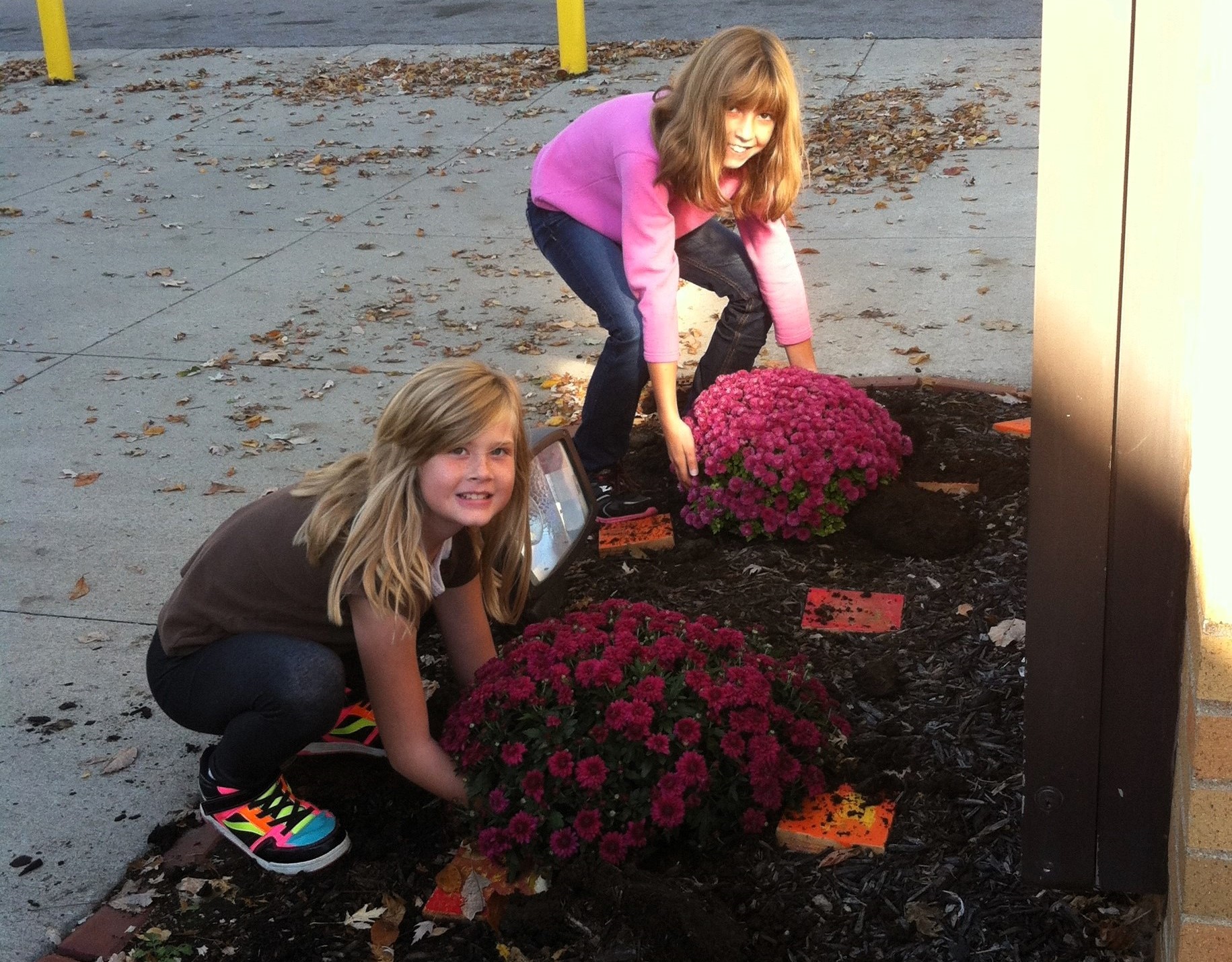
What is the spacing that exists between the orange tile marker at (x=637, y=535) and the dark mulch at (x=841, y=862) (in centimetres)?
15

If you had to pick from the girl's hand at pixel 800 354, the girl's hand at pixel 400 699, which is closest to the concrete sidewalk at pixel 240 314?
the girl's hand at pixel 400 699

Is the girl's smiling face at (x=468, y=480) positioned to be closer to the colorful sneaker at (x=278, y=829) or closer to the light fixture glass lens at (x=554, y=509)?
the colorful sneaker at (x=278, y=829)

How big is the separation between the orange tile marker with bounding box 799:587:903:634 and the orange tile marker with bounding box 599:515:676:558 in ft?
1.69

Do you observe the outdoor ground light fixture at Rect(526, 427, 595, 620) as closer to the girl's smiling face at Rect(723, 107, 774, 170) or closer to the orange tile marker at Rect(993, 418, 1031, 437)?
the girl's smiling face at Rect(723, 107, 774, 170)

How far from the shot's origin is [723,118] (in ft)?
11.2

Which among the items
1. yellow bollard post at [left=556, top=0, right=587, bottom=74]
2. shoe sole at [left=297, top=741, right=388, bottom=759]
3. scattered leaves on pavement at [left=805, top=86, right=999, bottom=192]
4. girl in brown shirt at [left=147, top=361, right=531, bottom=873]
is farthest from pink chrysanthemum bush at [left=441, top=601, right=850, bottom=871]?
yellow bollard post at [left=556, top=0, right=587, bottom=74]

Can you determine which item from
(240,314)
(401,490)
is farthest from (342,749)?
(240,314)

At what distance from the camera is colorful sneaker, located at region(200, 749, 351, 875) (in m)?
2.64

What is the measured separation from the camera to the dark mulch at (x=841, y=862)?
2.29 metres

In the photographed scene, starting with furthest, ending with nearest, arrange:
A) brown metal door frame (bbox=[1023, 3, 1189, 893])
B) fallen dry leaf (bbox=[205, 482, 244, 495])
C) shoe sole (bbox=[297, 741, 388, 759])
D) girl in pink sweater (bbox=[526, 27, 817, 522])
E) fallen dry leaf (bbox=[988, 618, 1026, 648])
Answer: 1. fallen dry leaf (bbox=[205, 482, 244, 495])
2. girl in pink sweater (bbox=[526, 27, 817, 522])
3. fallen dry leaf (bbox=[988, 618, 1026, 648])
4. shoe sole (bbox=[297, 741, 388, 759])
5. brown metal door frame (bbox=[1023, 3, 1189, 893])

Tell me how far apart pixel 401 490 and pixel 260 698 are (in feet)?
1.74

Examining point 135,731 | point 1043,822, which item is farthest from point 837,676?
point 135,731

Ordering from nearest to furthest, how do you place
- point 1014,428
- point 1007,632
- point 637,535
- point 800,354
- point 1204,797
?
1. point 1204,797
2. point 1007,632
3. point 637,535
4. point 800,354
5. point 1014,428

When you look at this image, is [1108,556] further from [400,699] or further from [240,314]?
[240,314]
